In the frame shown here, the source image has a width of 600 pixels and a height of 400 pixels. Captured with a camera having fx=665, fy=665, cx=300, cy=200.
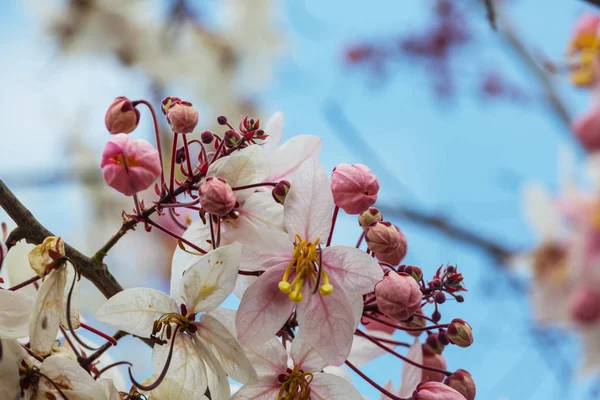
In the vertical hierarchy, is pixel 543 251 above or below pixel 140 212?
above

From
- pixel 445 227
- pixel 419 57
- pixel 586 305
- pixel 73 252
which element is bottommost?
pixel 73 252

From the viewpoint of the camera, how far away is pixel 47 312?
1.06ft

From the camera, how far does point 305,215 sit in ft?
1.19

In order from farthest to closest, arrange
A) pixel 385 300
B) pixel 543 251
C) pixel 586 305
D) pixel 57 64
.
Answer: pixel 57 64
pixel 543 251
pixel 586 305
pixel 385 300

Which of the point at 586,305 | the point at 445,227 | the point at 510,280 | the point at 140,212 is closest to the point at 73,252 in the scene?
the point at 140,212

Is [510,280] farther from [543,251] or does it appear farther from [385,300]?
[385,300]

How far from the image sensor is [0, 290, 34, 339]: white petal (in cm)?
34

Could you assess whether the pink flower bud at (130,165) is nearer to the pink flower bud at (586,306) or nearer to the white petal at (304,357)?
the white petal at (304,357)

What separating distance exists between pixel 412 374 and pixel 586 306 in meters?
0.74

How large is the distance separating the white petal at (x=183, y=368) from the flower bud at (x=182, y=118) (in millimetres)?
115

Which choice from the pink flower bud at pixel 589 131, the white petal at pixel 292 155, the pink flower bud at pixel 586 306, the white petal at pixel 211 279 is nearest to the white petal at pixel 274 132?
the white petal at pixel 292 155

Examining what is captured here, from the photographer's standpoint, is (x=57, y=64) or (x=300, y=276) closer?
(x=300, y=276)

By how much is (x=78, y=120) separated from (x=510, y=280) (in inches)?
45.7

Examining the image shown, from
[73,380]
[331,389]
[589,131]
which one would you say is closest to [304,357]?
[331,389]
